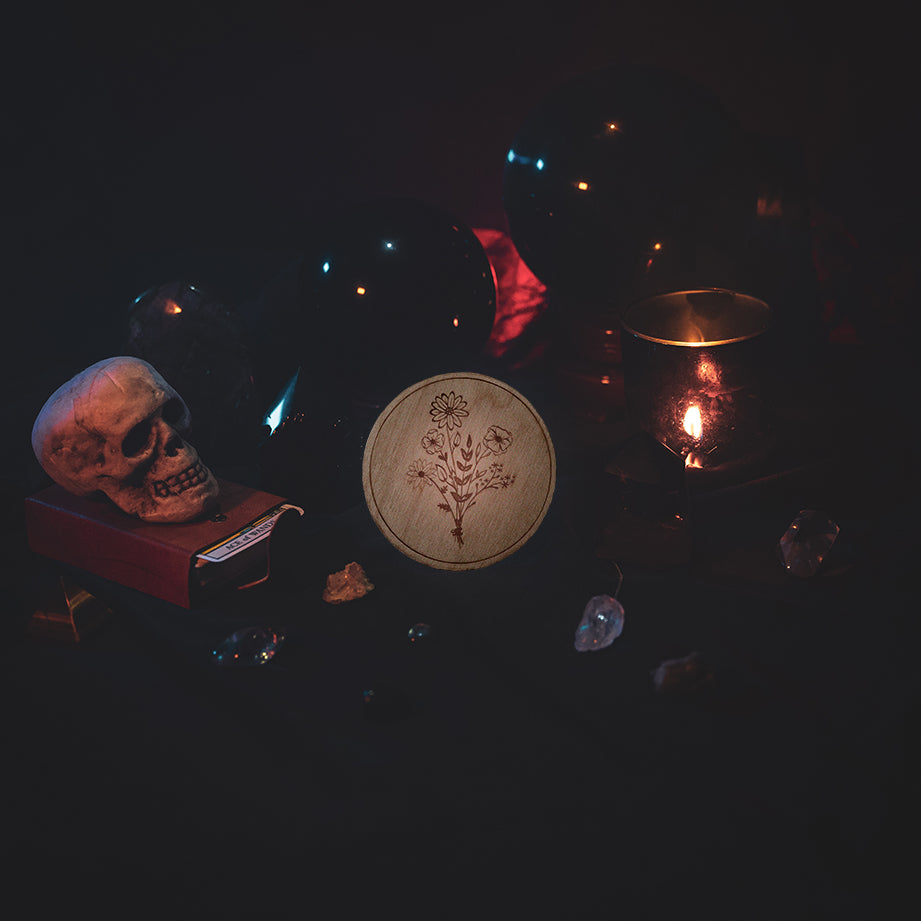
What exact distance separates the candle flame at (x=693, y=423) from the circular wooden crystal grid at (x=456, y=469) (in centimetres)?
41

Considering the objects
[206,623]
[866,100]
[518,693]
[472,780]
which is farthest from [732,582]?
[866,100]

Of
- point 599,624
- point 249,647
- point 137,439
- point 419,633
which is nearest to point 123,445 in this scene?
point 137,439

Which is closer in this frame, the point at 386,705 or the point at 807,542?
the point at 386,705

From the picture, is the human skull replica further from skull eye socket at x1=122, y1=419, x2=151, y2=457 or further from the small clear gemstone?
the small clear gemstone

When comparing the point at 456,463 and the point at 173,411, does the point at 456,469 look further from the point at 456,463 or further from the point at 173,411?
the point at 173,411

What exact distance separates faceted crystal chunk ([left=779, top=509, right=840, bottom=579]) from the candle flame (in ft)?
1.05

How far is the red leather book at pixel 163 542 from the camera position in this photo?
169 cm

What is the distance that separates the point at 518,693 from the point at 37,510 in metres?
1.13

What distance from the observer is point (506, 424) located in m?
1.65

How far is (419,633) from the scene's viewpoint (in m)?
1.57

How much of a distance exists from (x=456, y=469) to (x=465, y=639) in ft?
1.05

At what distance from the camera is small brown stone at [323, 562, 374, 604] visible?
1683 mm

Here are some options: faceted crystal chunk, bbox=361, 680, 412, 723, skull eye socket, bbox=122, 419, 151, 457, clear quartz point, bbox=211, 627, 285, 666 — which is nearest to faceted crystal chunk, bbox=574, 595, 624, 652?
faceted crystal chunk, bbox=361, 680, 412, 723

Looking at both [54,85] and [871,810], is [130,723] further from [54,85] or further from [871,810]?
[54,85]
